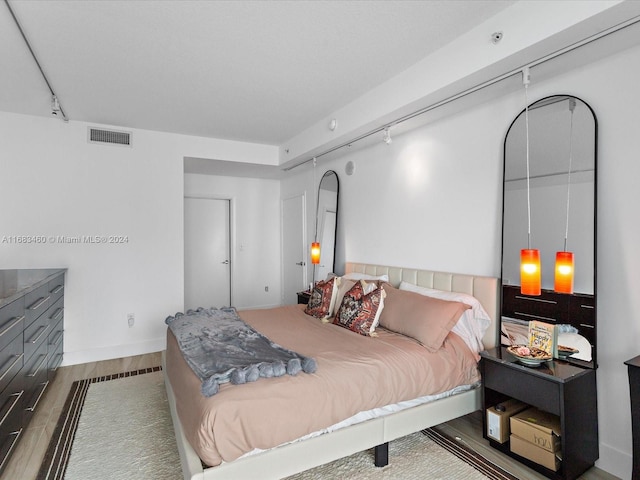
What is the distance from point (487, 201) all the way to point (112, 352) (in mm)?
4264

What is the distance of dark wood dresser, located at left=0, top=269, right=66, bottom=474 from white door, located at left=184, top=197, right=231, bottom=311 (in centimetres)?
204

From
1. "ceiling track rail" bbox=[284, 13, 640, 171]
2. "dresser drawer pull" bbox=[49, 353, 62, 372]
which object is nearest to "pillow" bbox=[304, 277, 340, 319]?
"ceiling track rail" bbox=[284, 13, 640, 171]

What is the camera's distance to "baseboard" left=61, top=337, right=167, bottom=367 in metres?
3.89

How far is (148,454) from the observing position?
223 cm

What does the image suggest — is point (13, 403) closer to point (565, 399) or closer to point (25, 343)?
point (25, 343)

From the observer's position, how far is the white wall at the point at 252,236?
5750mm

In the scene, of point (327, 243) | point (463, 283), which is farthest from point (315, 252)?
point (463, 283)

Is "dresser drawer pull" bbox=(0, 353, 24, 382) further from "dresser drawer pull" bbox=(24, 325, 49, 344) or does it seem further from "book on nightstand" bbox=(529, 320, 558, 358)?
"book on nightstand" bbox=(529, 320, 558, 358)

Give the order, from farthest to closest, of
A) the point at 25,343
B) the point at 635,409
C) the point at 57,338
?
the point at 57,338 → the point at 25,343 → the point at 635,409

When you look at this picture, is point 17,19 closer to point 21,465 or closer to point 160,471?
point 21,465

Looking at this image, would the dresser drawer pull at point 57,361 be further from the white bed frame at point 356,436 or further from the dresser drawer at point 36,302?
the white bed frame at point 356,436

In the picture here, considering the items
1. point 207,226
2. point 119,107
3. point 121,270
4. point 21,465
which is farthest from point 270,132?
point 21,465

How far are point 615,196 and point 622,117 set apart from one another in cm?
44

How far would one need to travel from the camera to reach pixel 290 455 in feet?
5.84
